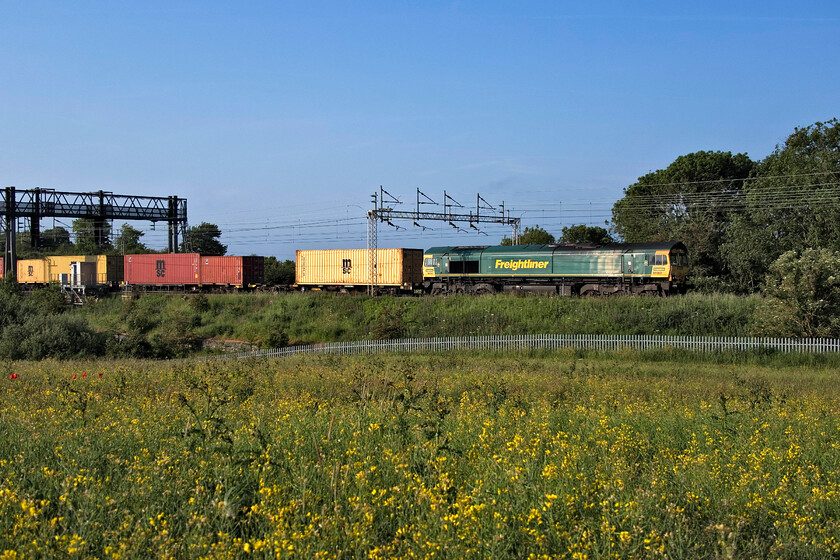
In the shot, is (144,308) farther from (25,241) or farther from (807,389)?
(25,241)

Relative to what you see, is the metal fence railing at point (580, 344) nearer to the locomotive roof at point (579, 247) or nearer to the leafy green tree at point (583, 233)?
the locomotive roof at point (579, 247)

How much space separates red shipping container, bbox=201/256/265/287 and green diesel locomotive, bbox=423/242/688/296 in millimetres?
15309

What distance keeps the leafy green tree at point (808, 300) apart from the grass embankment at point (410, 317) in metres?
2.76

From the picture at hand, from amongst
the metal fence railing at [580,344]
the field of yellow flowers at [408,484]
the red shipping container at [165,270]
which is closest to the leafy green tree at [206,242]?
the red shipping container at [165,270]

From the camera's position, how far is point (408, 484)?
18.3 feet

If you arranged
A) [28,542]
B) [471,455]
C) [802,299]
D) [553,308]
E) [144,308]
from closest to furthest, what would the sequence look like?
1. [28,542]
2. [471,455]
3. [802,299]
4. [553,308]
5. [144,308]

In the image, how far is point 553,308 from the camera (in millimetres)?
36156

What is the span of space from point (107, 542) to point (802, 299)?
30552mm

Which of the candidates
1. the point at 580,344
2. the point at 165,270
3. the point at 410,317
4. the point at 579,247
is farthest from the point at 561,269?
the point at 165,270

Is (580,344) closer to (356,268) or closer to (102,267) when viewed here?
(356,268)

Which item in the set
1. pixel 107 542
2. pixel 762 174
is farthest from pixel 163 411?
pixel 762 174

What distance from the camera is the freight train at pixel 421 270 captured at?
38.8 m

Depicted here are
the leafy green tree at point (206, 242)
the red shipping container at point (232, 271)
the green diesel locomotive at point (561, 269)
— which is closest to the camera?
the green diesel locomotive at point (561, 269)

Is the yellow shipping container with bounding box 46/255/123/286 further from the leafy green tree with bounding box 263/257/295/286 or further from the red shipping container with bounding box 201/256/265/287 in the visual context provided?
the leafy green tree with bounding box 263/257/295/286
